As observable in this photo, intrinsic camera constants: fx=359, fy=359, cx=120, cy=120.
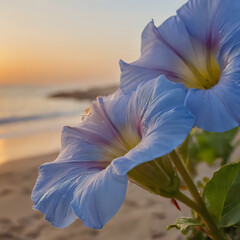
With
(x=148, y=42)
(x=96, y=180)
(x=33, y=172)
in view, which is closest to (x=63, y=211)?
(x=96, y=180)

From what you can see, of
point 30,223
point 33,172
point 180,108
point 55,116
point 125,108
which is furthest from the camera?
point 55,116

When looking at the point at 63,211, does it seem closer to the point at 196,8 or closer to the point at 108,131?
the point at 108,131

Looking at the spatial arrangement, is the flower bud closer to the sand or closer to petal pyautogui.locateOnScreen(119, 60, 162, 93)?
petal pyautogui.locateOnScreen(119, 60, 162, 93)

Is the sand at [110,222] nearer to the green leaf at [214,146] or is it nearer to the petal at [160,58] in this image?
the green leaf at [214,146]

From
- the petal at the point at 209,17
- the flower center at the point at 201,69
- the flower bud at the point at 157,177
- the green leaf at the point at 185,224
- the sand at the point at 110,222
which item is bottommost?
the sand at the point at 110,222

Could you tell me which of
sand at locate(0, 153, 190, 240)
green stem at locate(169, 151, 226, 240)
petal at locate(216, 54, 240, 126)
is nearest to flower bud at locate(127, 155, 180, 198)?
green stem at locate(169, 151, 226, 240)

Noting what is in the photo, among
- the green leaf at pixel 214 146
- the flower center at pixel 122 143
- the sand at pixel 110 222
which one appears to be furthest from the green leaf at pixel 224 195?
the sand at pixel 110 222

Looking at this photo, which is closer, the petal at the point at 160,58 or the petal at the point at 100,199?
the petal at the point at 100,199
